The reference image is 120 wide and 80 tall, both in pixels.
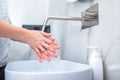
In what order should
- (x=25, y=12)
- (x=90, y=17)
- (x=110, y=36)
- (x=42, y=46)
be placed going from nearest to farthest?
(x=42, y=46)
(x=110, y=36)
(x=90, y=17)
(x=25, y=12)

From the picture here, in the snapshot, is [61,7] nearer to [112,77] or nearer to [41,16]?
[41,16]

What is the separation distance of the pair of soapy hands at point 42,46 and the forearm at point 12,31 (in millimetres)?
28

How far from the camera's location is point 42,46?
0.66 metres

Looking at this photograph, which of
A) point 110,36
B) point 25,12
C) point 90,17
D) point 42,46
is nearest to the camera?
point 42,46

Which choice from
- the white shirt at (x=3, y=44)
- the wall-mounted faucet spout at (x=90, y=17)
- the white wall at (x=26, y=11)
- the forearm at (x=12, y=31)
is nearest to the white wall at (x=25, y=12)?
the white wall at (x=26, y=11)

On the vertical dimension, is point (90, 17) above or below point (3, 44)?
above

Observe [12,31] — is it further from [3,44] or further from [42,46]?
[3,44]

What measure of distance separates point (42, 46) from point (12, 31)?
111mm

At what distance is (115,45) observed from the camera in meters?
0.74

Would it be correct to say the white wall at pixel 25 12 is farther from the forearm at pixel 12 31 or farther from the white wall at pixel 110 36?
the forearm at pixel 12 31

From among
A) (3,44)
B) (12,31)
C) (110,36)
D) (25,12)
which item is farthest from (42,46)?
(25,12)

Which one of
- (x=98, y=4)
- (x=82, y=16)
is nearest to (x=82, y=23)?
(x=82, y=16)

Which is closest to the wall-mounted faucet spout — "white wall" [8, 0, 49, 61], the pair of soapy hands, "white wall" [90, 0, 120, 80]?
"white wall" [90, 0, 120, 80]

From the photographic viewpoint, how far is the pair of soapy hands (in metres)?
0.65
